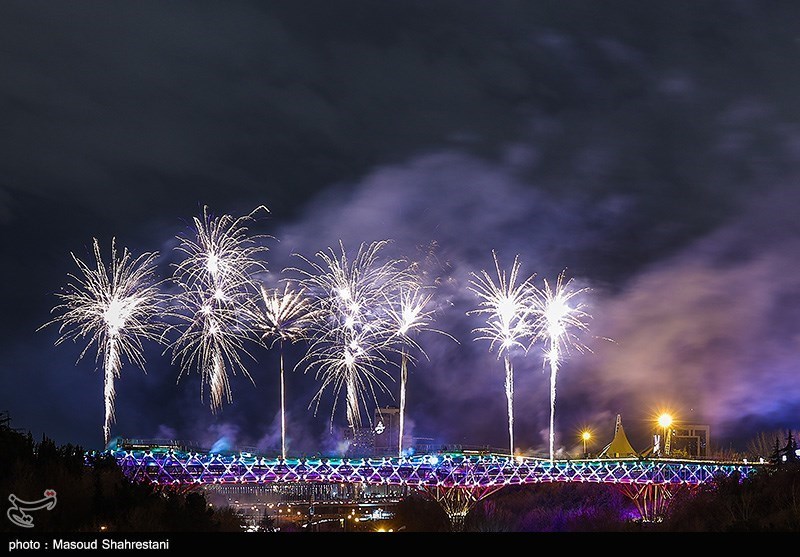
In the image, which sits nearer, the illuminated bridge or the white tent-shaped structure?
the illuminated bridge

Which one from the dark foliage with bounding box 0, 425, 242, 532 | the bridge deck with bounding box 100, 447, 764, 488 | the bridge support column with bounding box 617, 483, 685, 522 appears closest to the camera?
the dark foliage with bounding box 0, 425, 242, 532

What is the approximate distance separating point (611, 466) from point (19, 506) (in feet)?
327

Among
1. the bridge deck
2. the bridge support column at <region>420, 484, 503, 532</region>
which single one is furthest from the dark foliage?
the bridge support column at <region>420, 484, 503, 532</region>

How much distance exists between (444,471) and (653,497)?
42.9 meters

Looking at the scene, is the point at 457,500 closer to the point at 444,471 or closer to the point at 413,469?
the point at 444,471

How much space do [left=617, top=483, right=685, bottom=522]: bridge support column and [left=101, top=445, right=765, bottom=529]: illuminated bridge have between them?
0.15 metres

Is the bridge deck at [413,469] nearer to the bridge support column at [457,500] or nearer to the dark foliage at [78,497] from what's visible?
the bridge support column at [457,500]

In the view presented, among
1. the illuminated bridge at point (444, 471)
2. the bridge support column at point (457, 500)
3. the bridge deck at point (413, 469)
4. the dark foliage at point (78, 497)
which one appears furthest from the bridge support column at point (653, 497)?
the dark foliage at point (78, 497)

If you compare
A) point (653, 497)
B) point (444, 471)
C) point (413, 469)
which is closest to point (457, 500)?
point (444, 471)

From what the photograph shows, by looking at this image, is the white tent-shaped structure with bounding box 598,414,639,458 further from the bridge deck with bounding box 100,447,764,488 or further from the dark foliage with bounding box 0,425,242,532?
the dark foliage with bounding box 0,425,242,532

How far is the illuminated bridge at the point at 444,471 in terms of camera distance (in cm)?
9875

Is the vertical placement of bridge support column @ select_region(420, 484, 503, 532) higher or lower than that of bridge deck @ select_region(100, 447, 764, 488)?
lower

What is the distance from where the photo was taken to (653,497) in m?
139

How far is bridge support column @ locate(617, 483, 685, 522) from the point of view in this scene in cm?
13350
